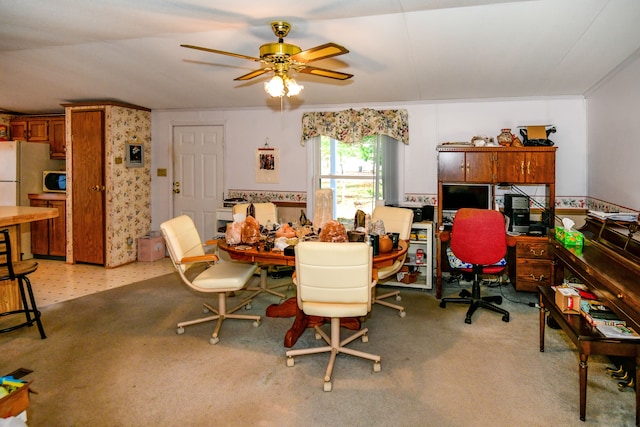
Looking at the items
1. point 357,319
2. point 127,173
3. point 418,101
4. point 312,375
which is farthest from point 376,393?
point 127,173

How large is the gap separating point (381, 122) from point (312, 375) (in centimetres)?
336

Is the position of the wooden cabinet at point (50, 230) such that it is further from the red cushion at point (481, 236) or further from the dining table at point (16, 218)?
the red cushion at point (481, 236)

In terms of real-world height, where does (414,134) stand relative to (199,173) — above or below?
above

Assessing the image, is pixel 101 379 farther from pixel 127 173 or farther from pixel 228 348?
pixel 127 173

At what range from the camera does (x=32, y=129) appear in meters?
6.52

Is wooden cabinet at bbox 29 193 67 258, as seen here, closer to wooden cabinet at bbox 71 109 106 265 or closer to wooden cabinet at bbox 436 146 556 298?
wooden cabinet at bbox 71 109 106 265

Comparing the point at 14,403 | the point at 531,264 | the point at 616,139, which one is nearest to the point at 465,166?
the point at 531,264

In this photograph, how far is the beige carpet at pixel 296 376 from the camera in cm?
234

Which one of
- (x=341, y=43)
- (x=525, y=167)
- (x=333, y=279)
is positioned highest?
(x=341, y=43)

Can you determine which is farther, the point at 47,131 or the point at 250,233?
the point at 47,131

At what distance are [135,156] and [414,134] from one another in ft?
12.7

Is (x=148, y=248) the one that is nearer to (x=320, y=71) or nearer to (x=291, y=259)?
(x=291, y=259)

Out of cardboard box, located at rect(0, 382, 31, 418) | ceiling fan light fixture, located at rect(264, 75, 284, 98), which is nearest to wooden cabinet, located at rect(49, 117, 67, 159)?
ceiling fan light fixture, located at rect(264, 75, 284, 98)

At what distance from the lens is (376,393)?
2.56 meters
